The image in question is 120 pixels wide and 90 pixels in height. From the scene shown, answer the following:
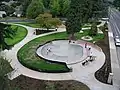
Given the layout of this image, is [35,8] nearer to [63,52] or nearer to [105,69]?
[63,52]

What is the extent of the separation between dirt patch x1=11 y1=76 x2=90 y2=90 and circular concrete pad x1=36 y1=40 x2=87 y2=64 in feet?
18.3

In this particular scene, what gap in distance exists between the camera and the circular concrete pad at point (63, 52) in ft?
104

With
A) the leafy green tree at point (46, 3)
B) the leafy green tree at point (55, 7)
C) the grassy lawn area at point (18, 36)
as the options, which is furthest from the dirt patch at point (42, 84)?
the leafy green tree at point (46, 3)

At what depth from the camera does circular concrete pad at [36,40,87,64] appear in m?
31.6

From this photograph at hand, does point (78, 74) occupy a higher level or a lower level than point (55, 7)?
lower

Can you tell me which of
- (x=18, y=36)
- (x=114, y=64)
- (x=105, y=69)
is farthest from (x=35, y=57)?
(x=18, y=36)

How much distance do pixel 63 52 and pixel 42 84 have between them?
34.8 ft

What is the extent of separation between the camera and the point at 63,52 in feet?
113

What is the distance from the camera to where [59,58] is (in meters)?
31.7

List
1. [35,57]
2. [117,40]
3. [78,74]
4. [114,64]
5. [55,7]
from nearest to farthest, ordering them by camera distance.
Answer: [78,74]
[114,64]
[35,57]
[117,40]
[55,7]

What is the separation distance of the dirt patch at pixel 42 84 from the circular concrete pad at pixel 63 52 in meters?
5.59

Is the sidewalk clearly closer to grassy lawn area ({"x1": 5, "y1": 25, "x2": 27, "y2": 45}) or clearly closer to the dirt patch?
the dirt patch

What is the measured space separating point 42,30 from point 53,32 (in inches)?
88.9

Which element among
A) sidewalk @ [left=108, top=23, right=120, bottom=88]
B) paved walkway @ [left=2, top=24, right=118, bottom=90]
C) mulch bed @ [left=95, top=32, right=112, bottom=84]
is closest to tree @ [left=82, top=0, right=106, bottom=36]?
sidewalk @ [left=108, top=23, right=120, bottom=88]
